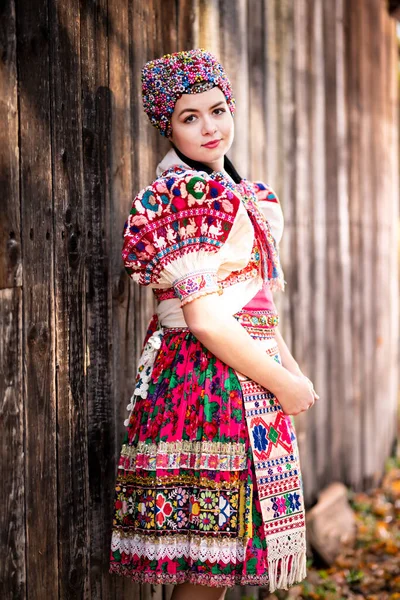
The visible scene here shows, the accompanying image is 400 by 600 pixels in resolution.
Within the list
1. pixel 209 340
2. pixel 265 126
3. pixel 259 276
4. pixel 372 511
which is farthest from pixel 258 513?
pixel 372 511

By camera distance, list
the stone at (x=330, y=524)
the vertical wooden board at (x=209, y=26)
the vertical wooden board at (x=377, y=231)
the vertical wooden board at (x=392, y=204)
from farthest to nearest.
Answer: the vertical wooden board at (x=392, y=204) < the vertical wooden board at (x=377, y=231) < the stone at (x=330, y=524) < the vertical wooden board at (x=209, y=26)

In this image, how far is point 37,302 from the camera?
6.79 ft

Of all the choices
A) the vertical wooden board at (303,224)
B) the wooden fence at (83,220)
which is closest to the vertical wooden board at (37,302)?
the wooden fence at (83,220)

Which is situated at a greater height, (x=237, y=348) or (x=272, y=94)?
(x=272, y=94)

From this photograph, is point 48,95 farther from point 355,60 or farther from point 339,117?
point 355,60

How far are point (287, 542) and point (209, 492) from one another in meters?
0.26

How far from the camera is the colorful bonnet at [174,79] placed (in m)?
2.16

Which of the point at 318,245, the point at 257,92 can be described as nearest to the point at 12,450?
the point at 257,92

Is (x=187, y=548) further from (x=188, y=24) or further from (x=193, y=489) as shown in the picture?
(x=188, y=24)

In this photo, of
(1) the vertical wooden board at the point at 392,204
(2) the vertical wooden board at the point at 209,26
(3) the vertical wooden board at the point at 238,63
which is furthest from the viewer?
(1) the vertical wooden board at the point at 392,204

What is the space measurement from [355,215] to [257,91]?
1.62m

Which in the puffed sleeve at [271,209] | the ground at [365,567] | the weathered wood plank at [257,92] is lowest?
the ground at [365,567]

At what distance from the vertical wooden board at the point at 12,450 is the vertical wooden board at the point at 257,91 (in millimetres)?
1851

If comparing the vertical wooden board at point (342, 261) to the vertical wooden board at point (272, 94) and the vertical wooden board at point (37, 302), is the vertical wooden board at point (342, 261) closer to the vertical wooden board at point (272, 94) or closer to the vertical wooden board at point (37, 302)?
the vertical wooden board at point (272, 94)
